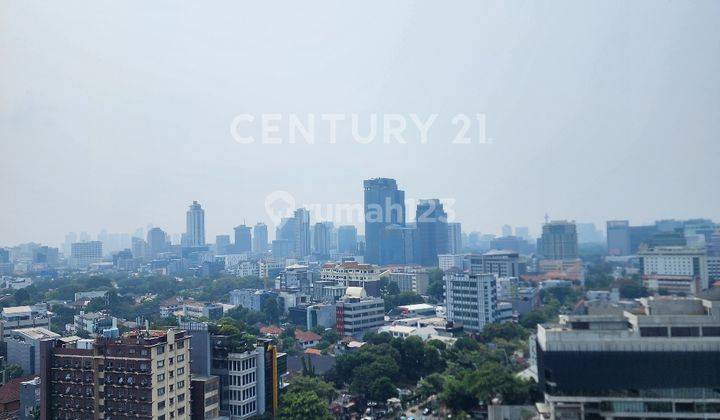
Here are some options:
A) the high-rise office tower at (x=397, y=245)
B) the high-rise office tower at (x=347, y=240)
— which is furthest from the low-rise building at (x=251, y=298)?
the high-rise office tower at (x=347, y=240)

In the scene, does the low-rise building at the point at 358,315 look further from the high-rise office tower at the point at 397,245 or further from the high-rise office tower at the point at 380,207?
the high-rise office tower at the point at 397,245

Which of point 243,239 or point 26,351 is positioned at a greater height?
point 243,239

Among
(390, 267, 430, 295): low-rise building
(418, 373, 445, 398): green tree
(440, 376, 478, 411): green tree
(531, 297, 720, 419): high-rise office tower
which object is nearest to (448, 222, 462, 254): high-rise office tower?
(390, 267, 430, 295): low-rise building

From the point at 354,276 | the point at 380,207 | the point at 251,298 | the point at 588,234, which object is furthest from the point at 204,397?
the point at 380,207

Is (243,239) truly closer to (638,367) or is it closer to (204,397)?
(204,397)

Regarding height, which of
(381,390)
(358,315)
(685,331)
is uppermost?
(685,331)
